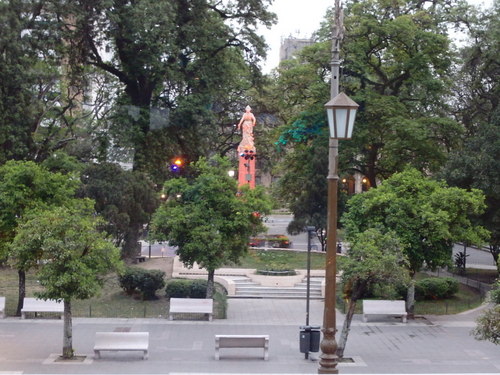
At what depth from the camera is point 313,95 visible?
36.7m

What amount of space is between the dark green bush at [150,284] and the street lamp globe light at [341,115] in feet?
52.9

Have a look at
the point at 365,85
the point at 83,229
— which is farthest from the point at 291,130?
the point at 83,229

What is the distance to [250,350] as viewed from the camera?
61.9 feet

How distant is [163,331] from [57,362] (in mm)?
4471

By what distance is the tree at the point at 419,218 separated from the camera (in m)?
23.0

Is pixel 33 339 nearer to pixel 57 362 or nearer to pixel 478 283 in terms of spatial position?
pixel 57 362

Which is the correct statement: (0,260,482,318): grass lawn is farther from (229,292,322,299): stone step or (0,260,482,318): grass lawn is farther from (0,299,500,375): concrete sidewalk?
(229,292,322,299): stone step

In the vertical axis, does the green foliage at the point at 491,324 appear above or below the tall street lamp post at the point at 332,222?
below

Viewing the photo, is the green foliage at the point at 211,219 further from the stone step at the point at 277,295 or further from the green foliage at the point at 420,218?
the stone step at the point at 277,295

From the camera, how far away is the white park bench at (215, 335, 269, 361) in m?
17.8

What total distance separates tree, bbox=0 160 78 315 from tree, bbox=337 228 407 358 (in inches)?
401

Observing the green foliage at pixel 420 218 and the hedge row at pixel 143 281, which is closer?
the green foliage at pixel 420 218

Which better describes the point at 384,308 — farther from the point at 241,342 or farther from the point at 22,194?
the point at 22,194

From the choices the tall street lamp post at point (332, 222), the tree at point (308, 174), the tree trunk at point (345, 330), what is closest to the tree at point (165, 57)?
the tree at point (308, 174)
